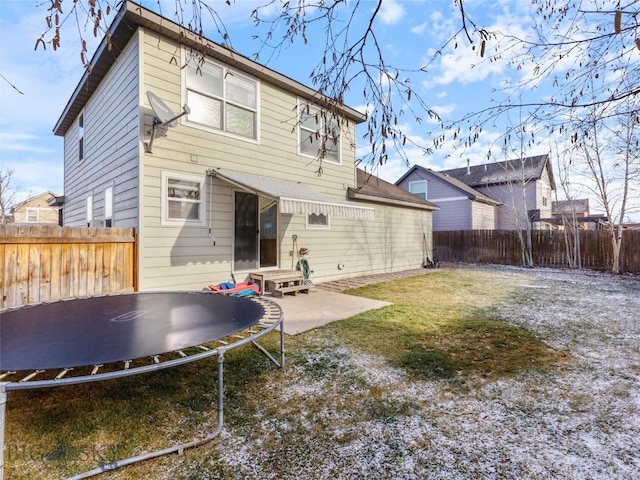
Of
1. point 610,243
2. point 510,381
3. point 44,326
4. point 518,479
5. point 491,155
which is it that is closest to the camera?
point 518,479

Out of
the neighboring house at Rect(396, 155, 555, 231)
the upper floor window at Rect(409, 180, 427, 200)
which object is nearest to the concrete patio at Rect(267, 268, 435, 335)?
the neighboring house at Rect(396, 155, 555, 231)

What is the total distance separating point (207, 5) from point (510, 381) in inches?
185

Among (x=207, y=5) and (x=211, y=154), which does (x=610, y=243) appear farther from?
(x=207, y=5)

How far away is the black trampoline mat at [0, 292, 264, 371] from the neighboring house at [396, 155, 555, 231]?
20350mm

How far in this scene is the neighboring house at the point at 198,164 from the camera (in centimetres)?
654

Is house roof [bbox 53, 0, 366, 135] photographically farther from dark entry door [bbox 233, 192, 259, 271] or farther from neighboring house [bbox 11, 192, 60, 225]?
neighboring house [bbox 11, 192, 60, 225]

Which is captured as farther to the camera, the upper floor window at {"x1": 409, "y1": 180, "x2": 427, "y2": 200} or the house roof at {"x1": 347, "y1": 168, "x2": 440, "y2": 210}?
the upper floor window at {"x1": 409, "y1": 180, "x2": 427, "y2": 200}

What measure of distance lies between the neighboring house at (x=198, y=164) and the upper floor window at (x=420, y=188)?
14502 mm

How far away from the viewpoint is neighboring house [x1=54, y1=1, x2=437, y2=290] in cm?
654

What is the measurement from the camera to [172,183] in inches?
273

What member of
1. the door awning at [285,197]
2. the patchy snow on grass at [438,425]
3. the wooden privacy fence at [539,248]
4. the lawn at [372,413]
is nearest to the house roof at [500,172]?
the wooden privacy fence at [539,248]

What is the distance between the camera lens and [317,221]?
1017cm

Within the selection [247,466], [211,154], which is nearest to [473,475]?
[247,466]

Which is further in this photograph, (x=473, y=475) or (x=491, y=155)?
(x=491, y=155)
